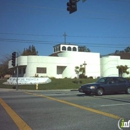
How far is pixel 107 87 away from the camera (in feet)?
58.4

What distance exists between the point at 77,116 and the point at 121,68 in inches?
1769

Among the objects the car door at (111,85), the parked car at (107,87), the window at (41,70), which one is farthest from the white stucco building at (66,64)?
the car door at (111,85)

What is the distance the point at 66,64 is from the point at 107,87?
30394 mm

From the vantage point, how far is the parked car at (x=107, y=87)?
17328 mm

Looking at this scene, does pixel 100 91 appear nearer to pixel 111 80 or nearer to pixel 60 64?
pixel 111 80

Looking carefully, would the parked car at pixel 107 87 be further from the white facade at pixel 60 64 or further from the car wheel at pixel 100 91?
the white facade at pixel 60 64

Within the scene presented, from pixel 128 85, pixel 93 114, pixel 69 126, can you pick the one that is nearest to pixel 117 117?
pixel 93 114

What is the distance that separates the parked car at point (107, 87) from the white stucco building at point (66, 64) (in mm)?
28102

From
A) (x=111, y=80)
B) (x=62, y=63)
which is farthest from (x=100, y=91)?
(x=62, y=63)

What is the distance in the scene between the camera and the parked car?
17.3 metres

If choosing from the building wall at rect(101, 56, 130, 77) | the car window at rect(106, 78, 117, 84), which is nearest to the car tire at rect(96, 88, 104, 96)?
the car window at rect(106, 78, 117, 84)

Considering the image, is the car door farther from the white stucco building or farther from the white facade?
the white stucco building

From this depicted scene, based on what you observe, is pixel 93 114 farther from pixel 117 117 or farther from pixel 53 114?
pixel 53 114

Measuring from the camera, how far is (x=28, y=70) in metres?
45.1
